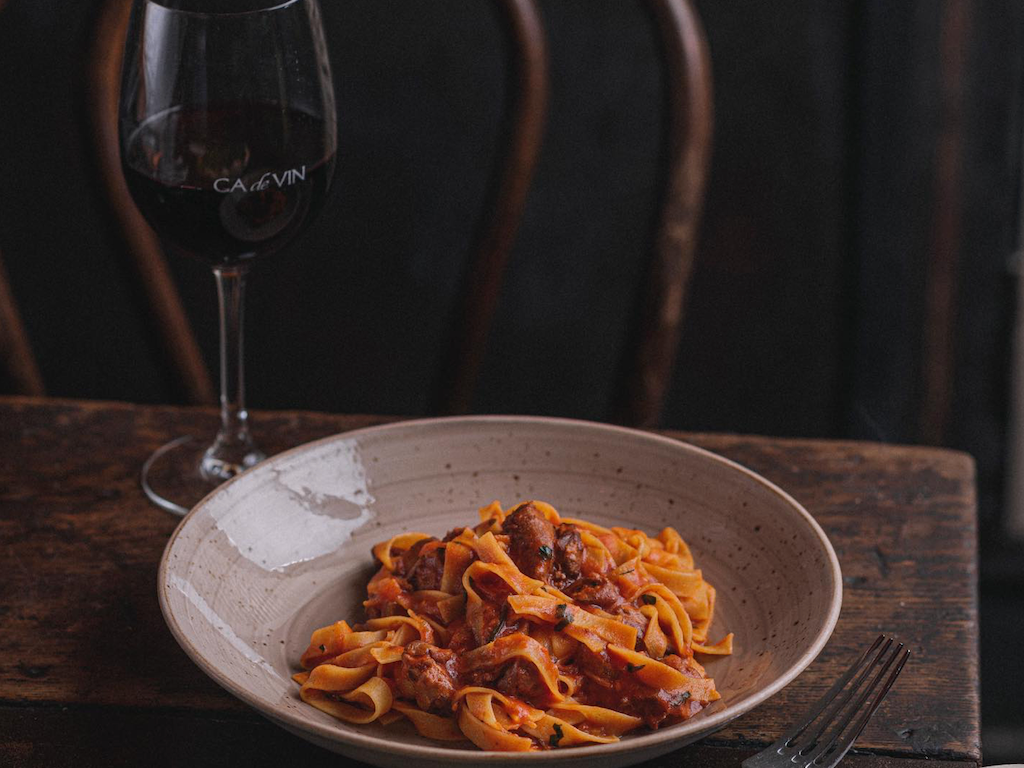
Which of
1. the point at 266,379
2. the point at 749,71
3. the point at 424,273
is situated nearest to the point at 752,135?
the point at 749,71

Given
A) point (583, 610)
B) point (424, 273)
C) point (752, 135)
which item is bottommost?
point (424, 273)

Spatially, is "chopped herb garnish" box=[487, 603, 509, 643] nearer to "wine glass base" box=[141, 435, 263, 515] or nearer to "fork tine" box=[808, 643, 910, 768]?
"fork tine" box=[808, 643, 910, 768]

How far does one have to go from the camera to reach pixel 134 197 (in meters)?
1.32

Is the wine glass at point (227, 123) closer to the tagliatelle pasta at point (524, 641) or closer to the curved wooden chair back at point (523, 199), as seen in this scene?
the tagliatelle pasta at point (524, 641)

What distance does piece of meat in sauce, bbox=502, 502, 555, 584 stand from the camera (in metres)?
1.09

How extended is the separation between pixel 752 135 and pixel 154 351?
4.95 ft

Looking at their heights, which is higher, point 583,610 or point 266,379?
point 583,610

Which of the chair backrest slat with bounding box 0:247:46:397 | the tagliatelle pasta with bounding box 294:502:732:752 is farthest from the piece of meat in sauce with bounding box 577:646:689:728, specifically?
the chair backrest slat with bounding box 0:247:46:397

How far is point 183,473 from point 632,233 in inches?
66.1

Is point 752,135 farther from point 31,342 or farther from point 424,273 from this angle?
point 31,342

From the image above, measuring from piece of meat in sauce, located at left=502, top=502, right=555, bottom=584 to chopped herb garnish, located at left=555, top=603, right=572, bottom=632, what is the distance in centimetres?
7

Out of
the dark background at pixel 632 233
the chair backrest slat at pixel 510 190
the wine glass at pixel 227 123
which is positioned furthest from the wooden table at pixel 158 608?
the dark background at pixel 632 233

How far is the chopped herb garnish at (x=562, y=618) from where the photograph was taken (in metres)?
1.02

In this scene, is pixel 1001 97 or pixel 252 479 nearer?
pixel 252 479
